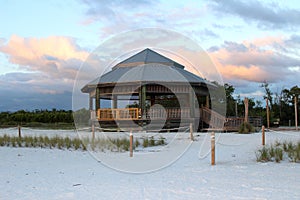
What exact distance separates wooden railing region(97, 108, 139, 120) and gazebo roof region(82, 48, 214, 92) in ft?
5.44

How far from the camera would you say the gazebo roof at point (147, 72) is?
21781 mm

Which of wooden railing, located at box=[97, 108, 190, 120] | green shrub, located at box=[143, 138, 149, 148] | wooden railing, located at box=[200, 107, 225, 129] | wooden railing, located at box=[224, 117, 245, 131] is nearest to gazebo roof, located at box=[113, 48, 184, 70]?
wooden railing, located at box=[97, 108, 190, 120]

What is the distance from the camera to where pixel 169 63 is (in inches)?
961

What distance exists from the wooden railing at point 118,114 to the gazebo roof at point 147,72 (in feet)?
5.44

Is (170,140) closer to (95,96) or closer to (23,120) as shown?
(95,96)

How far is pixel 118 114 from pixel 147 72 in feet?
9.68

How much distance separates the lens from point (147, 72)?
2253 centimetres

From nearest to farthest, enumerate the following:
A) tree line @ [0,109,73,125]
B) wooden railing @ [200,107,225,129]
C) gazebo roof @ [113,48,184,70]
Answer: wooden railing @ [200,107,225,129]
gazebo roof @ [113,48,184,70]
tree line @ [0,109,73,125]

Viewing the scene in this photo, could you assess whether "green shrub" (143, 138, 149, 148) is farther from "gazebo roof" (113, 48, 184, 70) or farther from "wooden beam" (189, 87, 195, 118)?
"gazebo roof" (113, 48, 184, 70)

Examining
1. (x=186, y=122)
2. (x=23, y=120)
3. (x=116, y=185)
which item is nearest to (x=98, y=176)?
(x=116, y=185)

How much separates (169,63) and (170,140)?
28.7 feet

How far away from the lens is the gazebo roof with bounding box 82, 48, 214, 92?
21.8 meters

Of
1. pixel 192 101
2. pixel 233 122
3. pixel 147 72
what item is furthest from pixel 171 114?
pixel 233 122

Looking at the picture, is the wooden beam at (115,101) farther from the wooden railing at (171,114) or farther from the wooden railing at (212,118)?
the wooden railing at (212,118)
